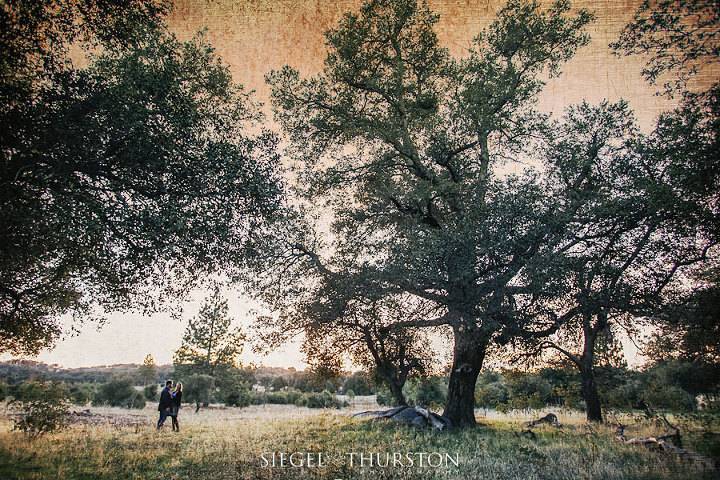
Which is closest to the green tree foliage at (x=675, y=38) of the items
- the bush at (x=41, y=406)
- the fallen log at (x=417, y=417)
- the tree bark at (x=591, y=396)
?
the fallen log at (x=417, y=417)

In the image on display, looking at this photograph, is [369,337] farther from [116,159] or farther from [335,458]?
[116,159]

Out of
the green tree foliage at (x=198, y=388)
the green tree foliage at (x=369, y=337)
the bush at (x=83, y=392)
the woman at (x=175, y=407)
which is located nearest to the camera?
the green tree foliage at (x=369, y=337)

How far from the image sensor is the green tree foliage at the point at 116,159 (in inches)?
275

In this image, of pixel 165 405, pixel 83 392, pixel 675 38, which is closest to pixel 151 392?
pixel 83 392

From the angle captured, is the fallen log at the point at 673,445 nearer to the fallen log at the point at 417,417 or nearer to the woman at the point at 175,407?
the fallen log at the point at 417,417

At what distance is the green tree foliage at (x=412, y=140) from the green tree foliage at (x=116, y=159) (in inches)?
176

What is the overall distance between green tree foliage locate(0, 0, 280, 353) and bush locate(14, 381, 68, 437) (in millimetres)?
3563

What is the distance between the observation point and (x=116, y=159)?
25.4ft

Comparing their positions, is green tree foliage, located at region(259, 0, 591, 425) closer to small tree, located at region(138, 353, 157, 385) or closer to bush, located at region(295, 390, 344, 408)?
bush, located at region(295, 390, 344, 408)

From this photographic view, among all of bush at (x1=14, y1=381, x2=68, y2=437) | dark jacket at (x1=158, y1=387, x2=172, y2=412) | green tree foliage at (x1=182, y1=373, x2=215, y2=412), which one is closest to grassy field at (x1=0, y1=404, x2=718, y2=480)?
bush at (x1=14, y1=381, x2=68, y2=437)

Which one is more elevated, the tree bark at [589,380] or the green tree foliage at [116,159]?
the green tree foliage at [116,159]

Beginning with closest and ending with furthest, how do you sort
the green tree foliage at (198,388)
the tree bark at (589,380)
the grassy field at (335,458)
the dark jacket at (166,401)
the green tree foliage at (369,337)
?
the grassy field at (335,458), the green tree foliage at (369,337), the dark jacket at (166,401), the tree bark at (589,380), the green tree foliage at (198,388)

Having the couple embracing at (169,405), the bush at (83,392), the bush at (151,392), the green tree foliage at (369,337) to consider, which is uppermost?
the green tree foliage at (369,337)

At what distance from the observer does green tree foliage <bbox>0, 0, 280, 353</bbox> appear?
699 cm
